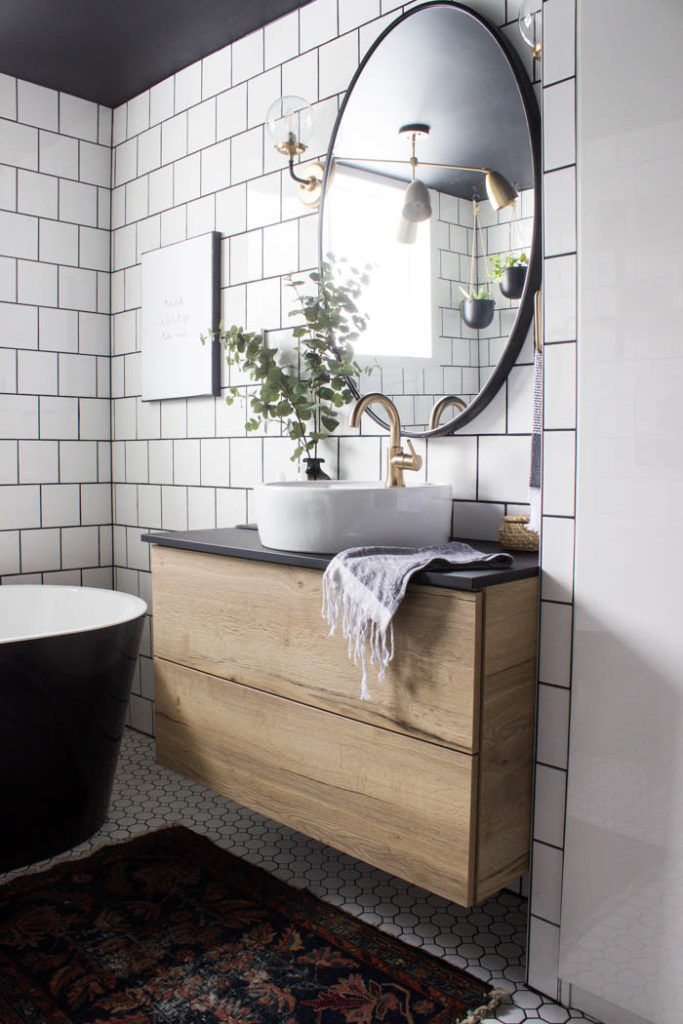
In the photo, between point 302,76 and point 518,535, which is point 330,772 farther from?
point 302,76

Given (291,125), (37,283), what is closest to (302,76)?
(291,125)

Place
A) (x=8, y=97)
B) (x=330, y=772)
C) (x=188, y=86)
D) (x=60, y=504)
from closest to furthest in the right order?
(x=330, y=772) → (x=188, y=86) → (x=8, y=97) → (x=60, y=504)

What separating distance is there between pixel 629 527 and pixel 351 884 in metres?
1.16

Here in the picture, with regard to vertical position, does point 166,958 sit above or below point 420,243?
below

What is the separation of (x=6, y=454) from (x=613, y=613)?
2.31 m

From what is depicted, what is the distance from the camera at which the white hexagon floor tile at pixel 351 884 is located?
1726mm

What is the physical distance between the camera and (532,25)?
1778 mm

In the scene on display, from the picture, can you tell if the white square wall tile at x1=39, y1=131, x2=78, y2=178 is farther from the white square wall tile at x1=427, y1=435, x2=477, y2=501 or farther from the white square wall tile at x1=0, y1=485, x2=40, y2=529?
the white square wall tile at x1=427, y1=435, x2=477, y2=501

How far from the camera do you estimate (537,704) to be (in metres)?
1.64

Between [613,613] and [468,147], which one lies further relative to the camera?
[468,147]

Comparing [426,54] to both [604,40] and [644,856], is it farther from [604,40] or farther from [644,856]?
[644,856]

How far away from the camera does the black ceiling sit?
246cm

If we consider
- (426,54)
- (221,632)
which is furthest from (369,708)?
(426,54)

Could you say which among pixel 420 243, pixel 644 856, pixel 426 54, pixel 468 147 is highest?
pixel 426 54
